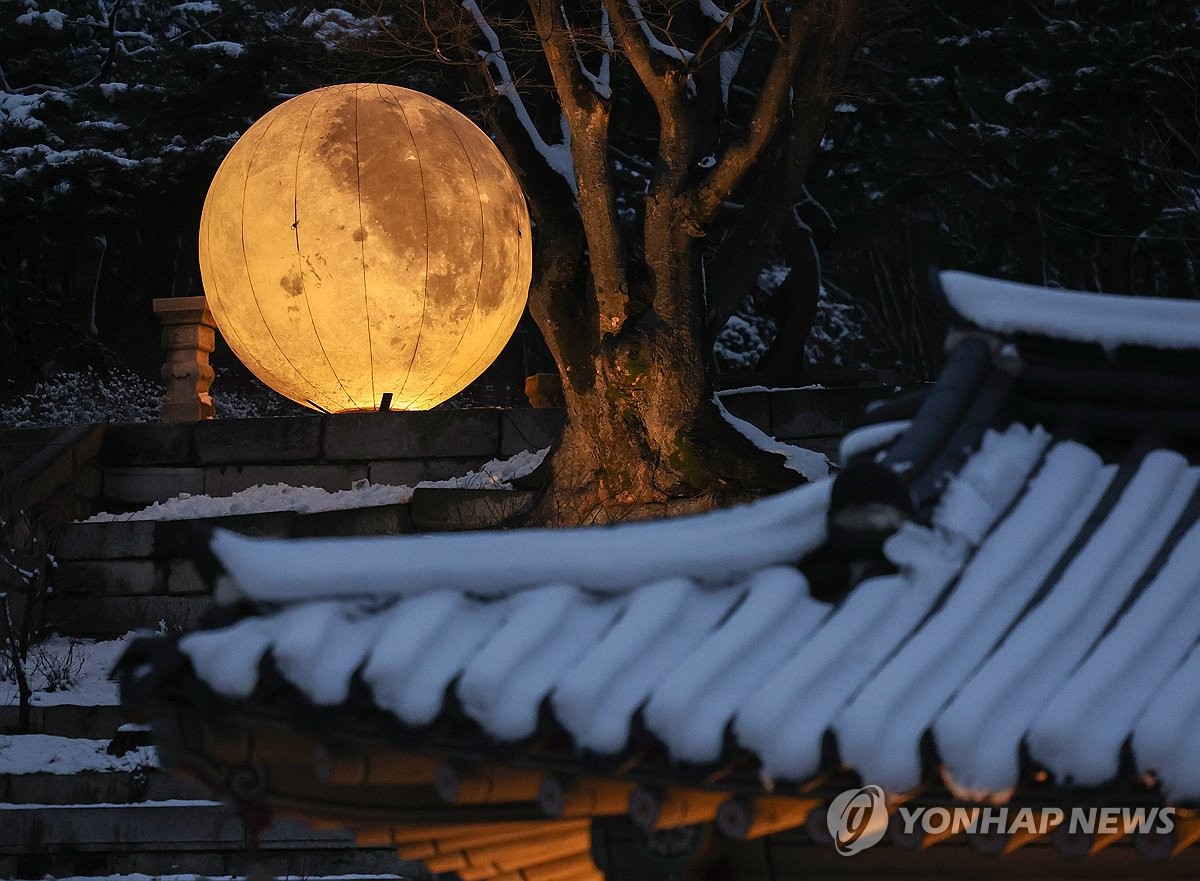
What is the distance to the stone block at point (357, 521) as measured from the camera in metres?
11.9

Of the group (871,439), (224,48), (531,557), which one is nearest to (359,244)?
(871,439)

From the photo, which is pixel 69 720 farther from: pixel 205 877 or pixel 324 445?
pixel 324 445

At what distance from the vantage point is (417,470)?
43.1 feet

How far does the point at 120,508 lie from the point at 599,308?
4.46m

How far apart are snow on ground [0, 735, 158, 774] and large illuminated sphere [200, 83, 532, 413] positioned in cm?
279

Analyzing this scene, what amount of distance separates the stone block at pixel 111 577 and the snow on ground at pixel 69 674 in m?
0.39

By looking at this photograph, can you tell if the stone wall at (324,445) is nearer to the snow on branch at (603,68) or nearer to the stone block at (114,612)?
the stone block at (114,612)

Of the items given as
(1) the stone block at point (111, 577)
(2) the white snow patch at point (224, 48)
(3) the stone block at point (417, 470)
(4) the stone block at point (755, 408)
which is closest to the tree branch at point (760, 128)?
(4) the stone block at point (755, 408)

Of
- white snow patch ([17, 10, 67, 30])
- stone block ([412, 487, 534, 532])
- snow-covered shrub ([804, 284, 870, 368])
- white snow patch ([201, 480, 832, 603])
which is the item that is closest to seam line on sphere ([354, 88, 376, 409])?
stone block ([412, 487, 534, 532])

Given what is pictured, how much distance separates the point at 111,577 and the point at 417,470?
8.36 ft

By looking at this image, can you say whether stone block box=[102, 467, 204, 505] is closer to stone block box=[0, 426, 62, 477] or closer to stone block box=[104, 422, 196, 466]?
stone block box=[104, 422, 196, 466]

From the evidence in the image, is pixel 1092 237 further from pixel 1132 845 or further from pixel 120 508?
pixel 1132 845

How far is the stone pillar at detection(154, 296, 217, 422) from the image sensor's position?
14172mm

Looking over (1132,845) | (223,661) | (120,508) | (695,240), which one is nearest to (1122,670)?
(1132,845)
